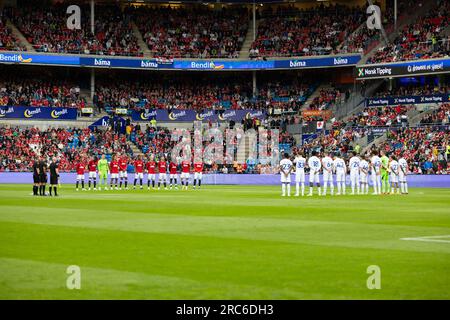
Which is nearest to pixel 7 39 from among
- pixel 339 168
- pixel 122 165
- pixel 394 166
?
pixel 122 165

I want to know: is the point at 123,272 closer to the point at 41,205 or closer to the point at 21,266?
the point at 21,266

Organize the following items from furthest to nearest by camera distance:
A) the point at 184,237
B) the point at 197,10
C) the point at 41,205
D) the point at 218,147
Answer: the point at 197,10, the point at 218,147, the point at 41,205, the point at 184,237

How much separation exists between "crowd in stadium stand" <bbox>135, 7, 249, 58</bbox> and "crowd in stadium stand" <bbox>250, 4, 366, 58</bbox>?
2571mm

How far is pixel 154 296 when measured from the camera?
35.1ft

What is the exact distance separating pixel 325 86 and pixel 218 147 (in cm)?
1891

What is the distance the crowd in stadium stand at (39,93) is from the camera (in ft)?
240

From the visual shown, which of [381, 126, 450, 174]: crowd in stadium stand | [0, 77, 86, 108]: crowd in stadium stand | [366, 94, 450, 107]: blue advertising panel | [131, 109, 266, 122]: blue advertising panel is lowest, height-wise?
[381, 126, 450, 174]: crowd in stadium stand

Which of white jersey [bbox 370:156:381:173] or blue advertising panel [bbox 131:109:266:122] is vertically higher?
blue advertising panel [bbox 131:109:266:122]

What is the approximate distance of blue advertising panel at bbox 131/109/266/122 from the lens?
73625 millimetres

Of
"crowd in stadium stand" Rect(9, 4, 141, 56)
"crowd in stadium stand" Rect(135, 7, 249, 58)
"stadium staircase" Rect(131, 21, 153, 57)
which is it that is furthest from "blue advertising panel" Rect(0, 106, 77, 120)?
"crowd in stadium stand" Rect(135, 7, 249, 58)

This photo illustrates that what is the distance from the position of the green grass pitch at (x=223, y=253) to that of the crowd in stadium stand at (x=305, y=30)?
2114 inches

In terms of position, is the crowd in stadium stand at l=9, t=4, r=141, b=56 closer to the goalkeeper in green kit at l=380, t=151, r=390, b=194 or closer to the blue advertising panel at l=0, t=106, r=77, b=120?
the blue advertising panel at l=0, t=106, r=77, b=120
